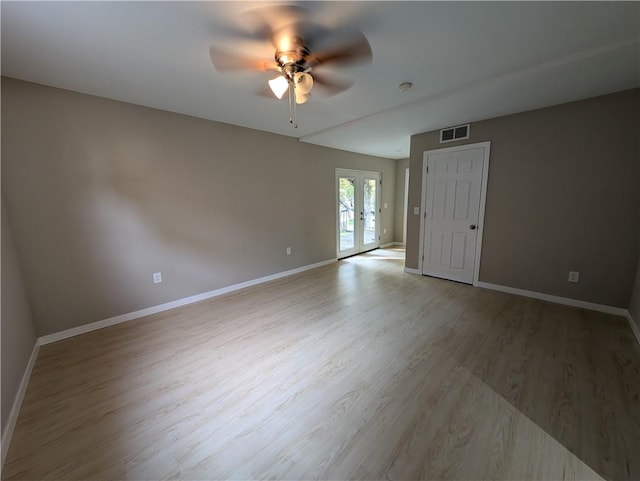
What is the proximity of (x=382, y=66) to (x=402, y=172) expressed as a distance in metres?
4.94

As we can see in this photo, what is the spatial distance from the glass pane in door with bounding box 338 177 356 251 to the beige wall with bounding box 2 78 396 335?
4.96 ft

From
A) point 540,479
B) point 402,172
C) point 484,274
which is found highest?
point 402,172

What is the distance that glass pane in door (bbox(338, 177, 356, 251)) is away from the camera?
17.5 ft

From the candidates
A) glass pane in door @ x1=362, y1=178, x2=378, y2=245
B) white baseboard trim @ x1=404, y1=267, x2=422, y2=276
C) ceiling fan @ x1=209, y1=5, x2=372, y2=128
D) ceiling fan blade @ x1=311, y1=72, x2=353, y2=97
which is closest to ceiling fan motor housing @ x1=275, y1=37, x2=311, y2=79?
ceiling fan @ x1=209, y1=5, x2=372, y2=128

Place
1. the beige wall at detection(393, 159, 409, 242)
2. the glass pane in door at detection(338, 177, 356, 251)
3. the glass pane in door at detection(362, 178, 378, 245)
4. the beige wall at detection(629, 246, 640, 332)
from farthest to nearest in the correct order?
the beige wall at detection(393, 159, 409, 242) < the glass pane in door at detection(362, 178, 378, 245) < the glass pane in door at detection(338, 177, 356, 251) < the beige wall at detection(629, 246, 640, 332)

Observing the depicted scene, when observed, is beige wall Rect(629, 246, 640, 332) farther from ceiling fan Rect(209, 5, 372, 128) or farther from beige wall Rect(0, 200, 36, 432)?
beige wall Rect(0, 200, 36, 432)

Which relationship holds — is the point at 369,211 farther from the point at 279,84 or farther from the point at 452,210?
the point at 279,84

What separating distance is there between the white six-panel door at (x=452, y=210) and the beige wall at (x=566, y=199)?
0.56 feet

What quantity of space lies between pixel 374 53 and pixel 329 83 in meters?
0.51

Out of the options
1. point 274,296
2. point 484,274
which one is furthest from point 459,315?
point 274,296

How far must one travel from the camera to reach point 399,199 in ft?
22.5

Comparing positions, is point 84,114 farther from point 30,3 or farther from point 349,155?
point 349,155

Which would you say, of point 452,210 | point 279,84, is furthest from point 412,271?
point 279,84

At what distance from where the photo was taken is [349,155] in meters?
5.38
